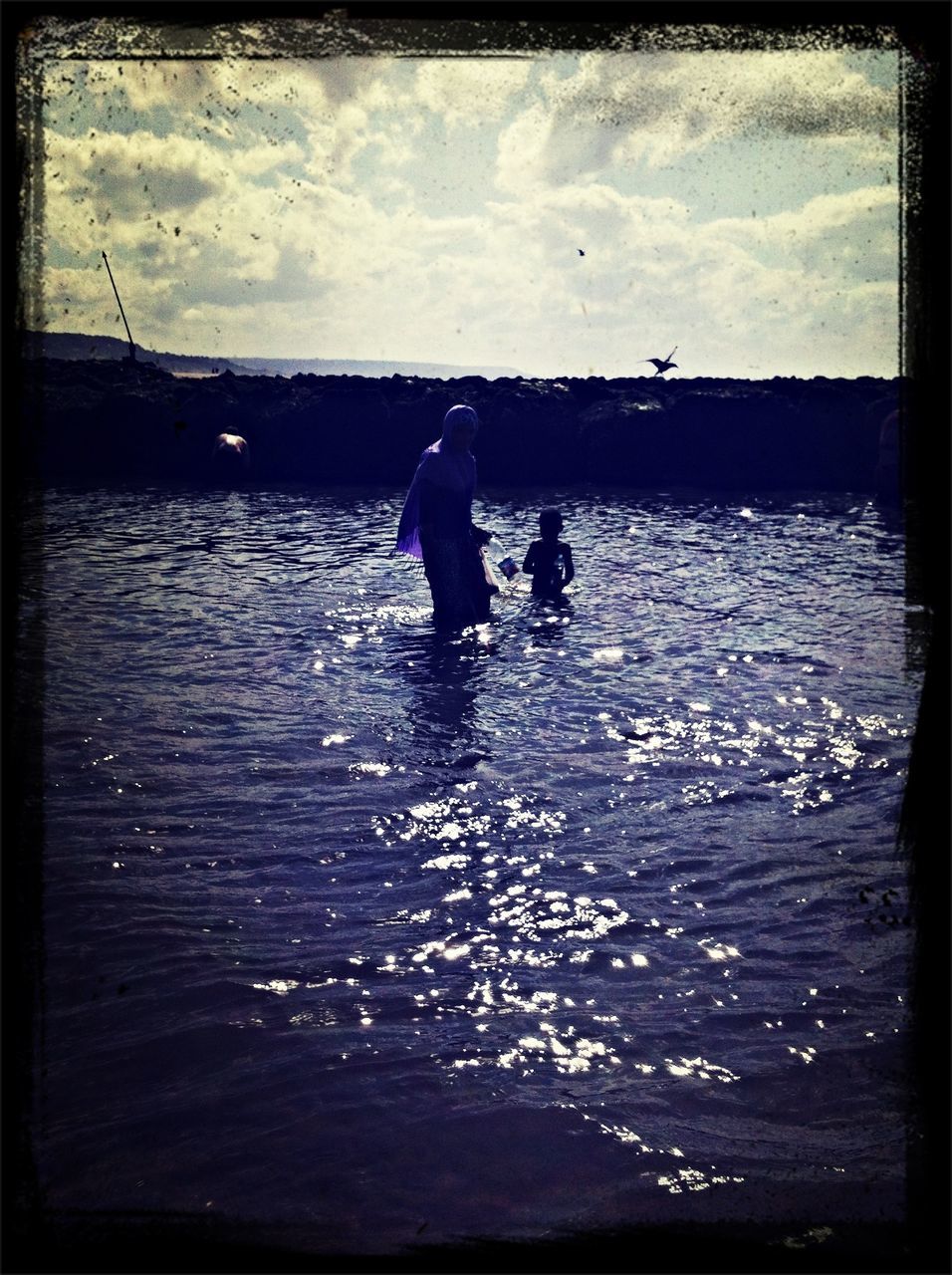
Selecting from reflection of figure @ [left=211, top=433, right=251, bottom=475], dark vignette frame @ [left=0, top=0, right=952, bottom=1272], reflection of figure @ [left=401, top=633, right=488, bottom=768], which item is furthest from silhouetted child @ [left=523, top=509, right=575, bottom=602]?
reflection of figure @ [left=211, top=433, right=251, bottom=475]

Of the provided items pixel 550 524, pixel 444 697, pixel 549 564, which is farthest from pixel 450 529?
pixel 444 697

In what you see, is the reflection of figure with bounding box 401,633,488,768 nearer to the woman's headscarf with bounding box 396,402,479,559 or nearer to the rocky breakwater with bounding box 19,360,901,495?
the woman's headscarf with bounding box 396,402,479,559

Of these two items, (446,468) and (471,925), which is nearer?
(471,925)

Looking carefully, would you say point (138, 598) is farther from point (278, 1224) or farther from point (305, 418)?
point (305, 418)

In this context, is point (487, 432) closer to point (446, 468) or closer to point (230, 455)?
point (230, 455)

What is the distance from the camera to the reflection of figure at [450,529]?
34.6 feet

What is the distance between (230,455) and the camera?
23.6 meters

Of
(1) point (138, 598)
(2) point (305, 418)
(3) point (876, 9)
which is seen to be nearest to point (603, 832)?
(3) point (876, 9)

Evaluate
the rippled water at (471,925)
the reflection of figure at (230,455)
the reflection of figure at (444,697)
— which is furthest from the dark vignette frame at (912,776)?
the reflection of figure at (230,455)

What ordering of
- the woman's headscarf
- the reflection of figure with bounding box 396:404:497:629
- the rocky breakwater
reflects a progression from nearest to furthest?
1. the woman's headscarf
2. the reflection of figure with bounding box 396:404:497:629
3. the rocky breakwater

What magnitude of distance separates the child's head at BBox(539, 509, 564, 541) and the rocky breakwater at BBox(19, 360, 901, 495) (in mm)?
13019

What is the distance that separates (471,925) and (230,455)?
19.9 metres

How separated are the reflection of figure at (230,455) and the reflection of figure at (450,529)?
13.6 metres

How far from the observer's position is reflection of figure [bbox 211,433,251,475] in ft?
76.7
